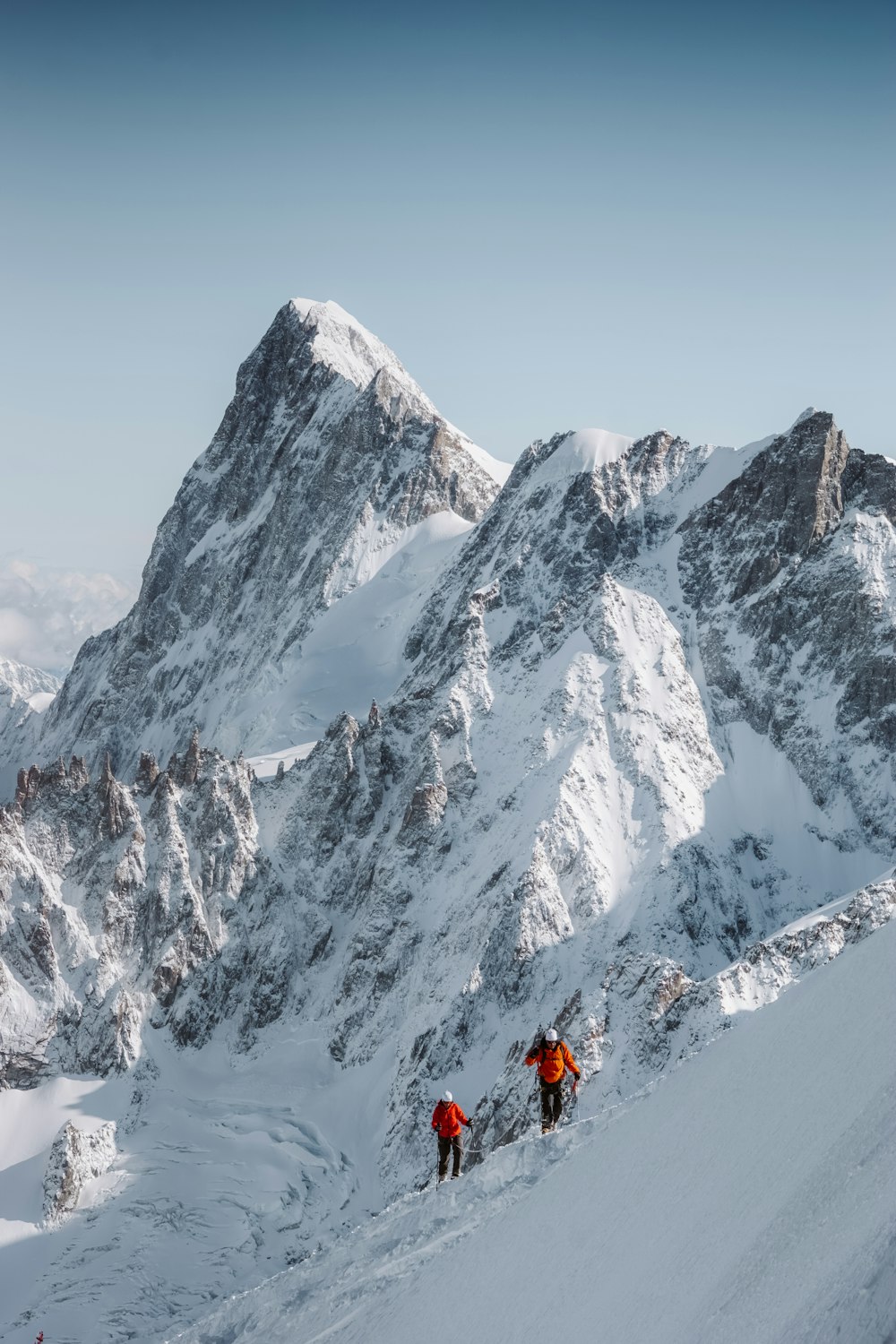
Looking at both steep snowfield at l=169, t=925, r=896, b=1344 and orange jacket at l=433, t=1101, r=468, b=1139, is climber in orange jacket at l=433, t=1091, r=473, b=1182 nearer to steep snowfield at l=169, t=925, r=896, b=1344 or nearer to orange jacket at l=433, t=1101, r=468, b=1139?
orange jacket at l=433, t=1101, r=468, b=1139

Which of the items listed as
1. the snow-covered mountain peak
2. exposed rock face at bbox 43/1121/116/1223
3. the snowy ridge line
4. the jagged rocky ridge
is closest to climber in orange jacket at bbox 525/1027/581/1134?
the snowy ridge line

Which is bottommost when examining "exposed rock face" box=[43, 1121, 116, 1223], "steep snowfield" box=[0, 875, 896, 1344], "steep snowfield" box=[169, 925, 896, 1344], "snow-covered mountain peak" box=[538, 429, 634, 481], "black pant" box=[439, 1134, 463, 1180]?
"steep snowfield" box=[0, 875, 896, 1344]

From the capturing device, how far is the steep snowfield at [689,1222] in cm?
1170

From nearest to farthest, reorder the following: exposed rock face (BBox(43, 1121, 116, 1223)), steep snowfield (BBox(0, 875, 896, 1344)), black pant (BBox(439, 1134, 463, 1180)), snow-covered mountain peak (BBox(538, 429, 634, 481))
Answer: black pant (BBox(439, 1134, 463, 1180)) < steep snowfield (BBox(0, 875, 896, 1344)) < exposed rock face (BBox(43, 1121, 116, 1223)) < snow-covered mountain peak (BBox(538, 429, 634, 481))

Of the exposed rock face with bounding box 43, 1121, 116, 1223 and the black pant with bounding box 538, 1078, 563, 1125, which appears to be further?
the exposed rock face with bounding box 43, 1121, 116, 1223

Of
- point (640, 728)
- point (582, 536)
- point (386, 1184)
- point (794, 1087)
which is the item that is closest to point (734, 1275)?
point (794, 1087)

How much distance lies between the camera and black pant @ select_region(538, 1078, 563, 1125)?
2467 cm

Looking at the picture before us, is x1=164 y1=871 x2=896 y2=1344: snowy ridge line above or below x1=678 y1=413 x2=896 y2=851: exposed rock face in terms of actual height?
below

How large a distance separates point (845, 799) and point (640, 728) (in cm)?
2266

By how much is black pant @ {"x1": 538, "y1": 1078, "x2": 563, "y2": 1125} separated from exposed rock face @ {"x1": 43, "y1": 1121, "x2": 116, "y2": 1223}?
266 feet

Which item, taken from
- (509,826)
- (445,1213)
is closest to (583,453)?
(509,826)

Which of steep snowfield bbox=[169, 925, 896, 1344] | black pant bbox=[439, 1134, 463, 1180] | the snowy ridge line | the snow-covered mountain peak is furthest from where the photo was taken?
the snow-covered mountain peak

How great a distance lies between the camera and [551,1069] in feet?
80.3

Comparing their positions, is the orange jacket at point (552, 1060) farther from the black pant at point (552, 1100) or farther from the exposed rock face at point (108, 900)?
the exposed rock face at point (108, 900)
